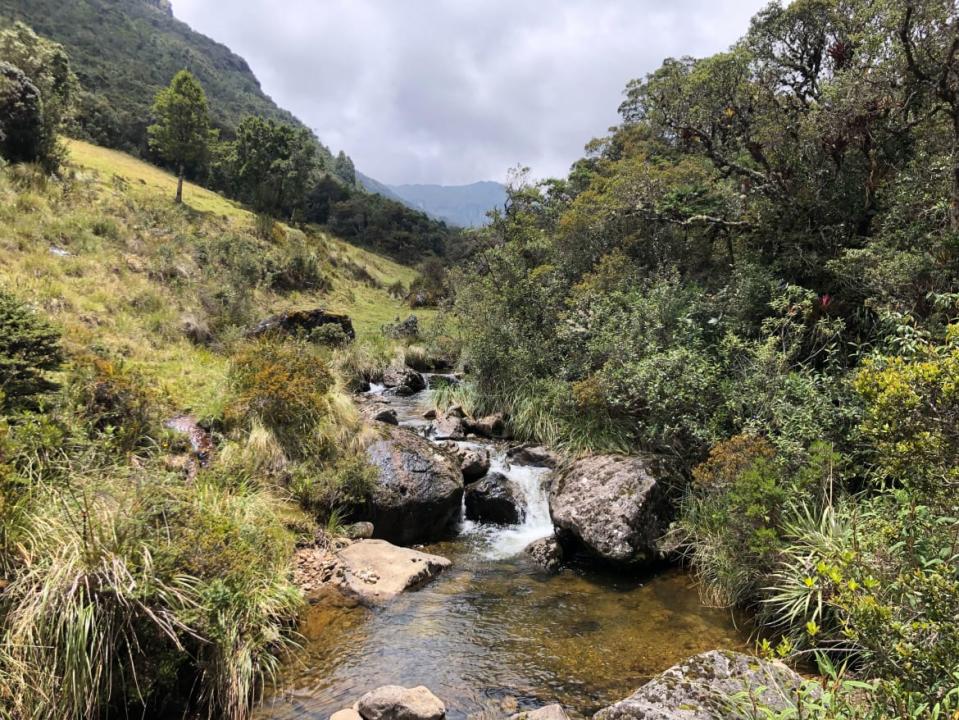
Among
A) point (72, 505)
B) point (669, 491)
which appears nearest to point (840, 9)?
point (669, 491)

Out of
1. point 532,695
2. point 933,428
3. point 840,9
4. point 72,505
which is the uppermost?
→ point 840,9

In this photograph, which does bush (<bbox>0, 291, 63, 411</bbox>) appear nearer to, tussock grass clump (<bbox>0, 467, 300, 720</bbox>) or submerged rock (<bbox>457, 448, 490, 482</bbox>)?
tussock grass clump (<bbox>0, 467, 300, 720</bbox>)

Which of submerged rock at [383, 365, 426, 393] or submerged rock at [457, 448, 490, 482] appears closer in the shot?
submerged rock at [457, 448, 490, 482]

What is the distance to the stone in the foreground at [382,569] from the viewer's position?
7434 millimetres

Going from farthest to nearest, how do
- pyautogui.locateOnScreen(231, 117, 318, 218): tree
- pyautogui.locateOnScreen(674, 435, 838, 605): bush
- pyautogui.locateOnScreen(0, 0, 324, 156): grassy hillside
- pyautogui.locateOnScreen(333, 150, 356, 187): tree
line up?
pyautogui.locateOnScreen(333, 150, 356, 187): tree
pyautogui.locateOnScreen(0, 0, 324, 156): grassy hillside
pyautogui.locateOnScreen(231, 117, 318, 218): tree
pyautogui.locateOnScreen(674, 435, 838, 605): bush

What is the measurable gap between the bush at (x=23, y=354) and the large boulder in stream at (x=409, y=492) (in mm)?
4970

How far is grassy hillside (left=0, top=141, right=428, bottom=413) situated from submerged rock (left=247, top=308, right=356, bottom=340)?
841 millimetres

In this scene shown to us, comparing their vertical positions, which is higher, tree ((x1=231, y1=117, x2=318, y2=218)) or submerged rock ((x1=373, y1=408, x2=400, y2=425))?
tree ((x1=231, y1=117, x2=318, y2=218))

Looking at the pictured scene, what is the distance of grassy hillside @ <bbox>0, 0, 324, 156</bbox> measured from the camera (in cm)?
5141

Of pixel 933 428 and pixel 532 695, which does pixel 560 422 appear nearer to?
pixel 532 695

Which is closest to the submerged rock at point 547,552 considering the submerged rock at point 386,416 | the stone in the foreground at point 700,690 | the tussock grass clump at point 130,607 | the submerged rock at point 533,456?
the submerged rock at point 533,456

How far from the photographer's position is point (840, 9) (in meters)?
14.9

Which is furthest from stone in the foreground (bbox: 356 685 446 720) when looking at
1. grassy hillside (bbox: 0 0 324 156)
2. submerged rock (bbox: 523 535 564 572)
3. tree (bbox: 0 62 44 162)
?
grassy hillside (bbox: 0 0 324 156)

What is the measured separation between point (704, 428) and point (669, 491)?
4.09 ft
